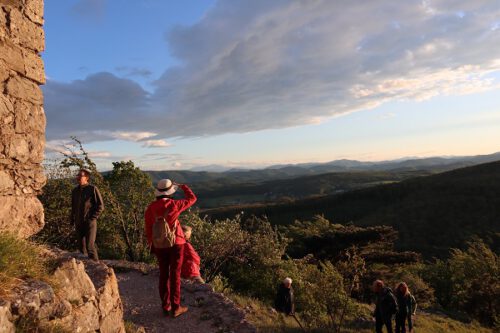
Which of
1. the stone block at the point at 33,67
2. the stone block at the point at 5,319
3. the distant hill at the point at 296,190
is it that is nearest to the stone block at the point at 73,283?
the stone block at the point at 5,319

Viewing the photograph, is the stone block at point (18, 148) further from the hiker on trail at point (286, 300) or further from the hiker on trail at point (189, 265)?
the hiker on trail at point (286, 300)

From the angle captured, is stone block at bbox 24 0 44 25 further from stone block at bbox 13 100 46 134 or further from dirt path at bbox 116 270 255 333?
dirt path at bbox 116 270 255 333

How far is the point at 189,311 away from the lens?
7965mm

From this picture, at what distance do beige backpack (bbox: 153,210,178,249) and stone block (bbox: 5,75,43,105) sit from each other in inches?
110

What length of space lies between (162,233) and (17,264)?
2.52 metres

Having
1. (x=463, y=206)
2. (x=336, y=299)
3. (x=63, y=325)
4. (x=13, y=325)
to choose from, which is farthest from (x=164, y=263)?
(x=463, y=206)

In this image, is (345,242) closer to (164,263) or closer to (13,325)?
(164,263)

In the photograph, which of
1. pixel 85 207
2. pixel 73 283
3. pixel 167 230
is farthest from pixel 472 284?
pixel 73 283

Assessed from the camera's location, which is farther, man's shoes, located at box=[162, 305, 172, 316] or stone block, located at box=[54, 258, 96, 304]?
man's shoes, located at box=[162, 305, 172, 316]

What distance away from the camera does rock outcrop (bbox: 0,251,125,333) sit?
3674 millimetres

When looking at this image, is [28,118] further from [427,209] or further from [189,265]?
[427,209]

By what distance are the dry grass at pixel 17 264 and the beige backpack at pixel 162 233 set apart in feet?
6.42

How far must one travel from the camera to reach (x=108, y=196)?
1568 centimetres

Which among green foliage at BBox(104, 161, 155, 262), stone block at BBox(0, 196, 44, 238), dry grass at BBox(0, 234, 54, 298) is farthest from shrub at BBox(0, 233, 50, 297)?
green foliage at BBox(104, 161, 155, 262)
